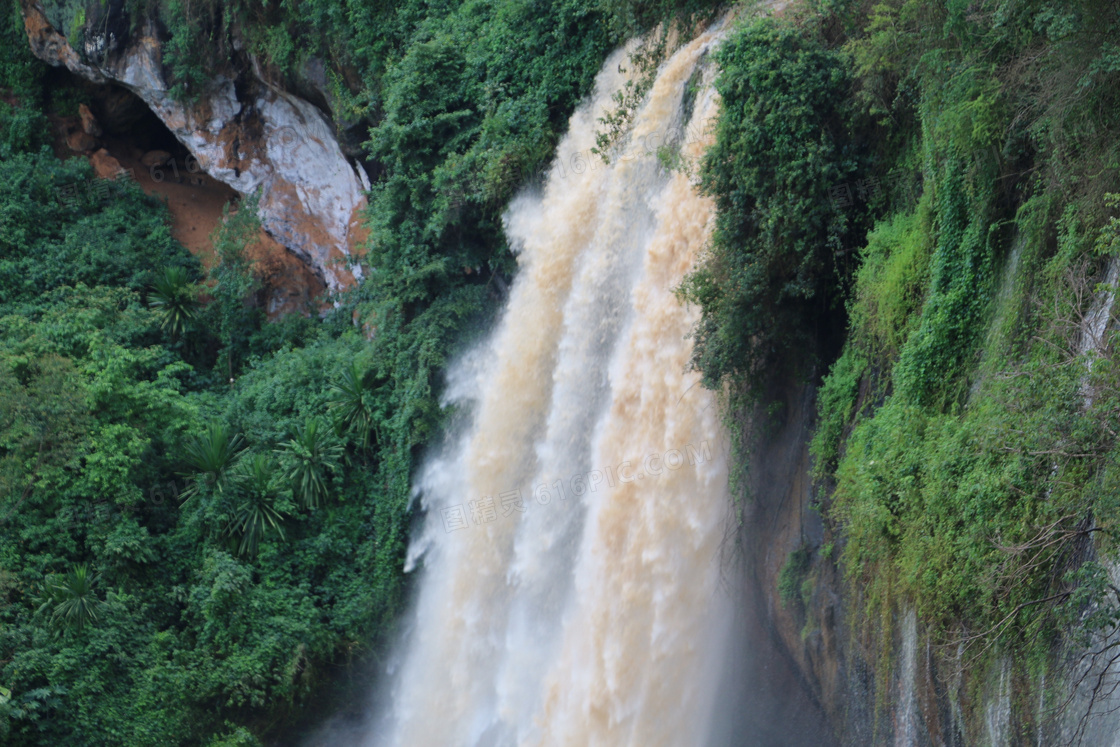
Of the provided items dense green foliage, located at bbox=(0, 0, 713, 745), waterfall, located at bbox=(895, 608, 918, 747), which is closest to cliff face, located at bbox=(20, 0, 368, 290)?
dense green foliage, located at bbox=(0, 0, 713, 745)

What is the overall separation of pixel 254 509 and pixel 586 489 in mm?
5984

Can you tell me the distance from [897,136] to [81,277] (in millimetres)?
15953

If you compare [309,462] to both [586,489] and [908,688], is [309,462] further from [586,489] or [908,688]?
[908,688]

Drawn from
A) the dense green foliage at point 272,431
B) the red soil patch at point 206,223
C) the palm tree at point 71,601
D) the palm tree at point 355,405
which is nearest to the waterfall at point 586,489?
the dense green foliage at point 272,431

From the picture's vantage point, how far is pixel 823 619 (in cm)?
894

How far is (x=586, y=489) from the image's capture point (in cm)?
1132

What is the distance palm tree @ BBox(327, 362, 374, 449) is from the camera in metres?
15.5

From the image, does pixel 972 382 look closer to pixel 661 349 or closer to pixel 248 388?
pixel 661 349

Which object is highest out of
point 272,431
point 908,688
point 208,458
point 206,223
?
point 206,223

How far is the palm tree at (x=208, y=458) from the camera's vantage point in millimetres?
14594

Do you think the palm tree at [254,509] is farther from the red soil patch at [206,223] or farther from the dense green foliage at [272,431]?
the red soil patch at [206,223]

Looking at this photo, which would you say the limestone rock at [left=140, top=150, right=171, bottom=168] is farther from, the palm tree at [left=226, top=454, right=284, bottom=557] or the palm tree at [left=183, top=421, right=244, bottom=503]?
the palm tree at [left=226, top=454, right=284, bottom=557]

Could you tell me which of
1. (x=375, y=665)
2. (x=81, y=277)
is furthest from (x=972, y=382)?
(x=81, y=277)

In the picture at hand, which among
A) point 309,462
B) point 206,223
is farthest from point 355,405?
point 206,223
